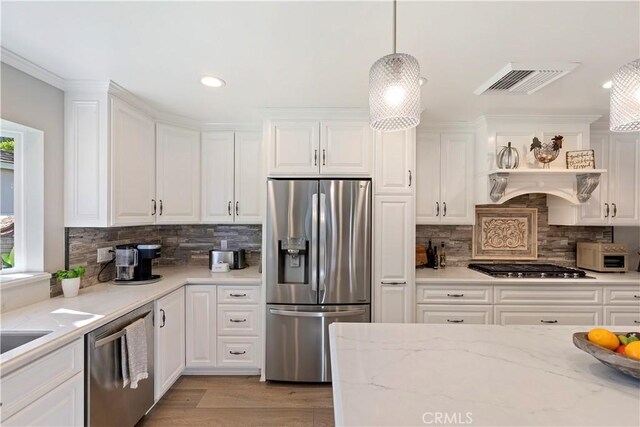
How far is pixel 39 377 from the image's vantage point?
1315 mm

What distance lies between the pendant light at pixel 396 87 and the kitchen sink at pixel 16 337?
6.01ft

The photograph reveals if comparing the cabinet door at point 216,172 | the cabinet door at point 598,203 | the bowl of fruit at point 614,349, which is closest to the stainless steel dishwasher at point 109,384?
the cabinet door at point 216,172

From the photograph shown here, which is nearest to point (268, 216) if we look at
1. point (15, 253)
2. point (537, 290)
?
point (15, 253)

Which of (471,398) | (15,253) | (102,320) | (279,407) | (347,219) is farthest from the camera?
(347,219)

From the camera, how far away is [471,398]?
90 cm

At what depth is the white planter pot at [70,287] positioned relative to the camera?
2027mm

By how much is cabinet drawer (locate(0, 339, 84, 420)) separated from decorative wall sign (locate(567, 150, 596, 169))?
149 inches

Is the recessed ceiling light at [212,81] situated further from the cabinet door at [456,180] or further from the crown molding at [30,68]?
the cabinet door at [456,180]

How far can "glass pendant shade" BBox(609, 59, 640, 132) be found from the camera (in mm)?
1132

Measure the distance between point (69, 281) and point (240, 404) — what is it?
58.4 inches

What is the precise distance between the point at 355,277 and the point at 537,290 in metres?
1.57

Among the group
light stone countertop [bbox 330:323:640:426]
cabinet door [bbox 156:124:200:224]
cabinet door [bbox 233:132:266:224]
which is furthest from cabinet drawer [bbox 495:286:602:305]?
cabinet door [bbox 156:124:200:224]

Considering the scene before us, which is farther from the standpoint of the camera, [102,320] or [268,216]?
[268,216]

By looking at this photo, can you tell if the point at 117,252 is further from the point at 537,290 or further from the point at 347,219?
the point at 537,290
